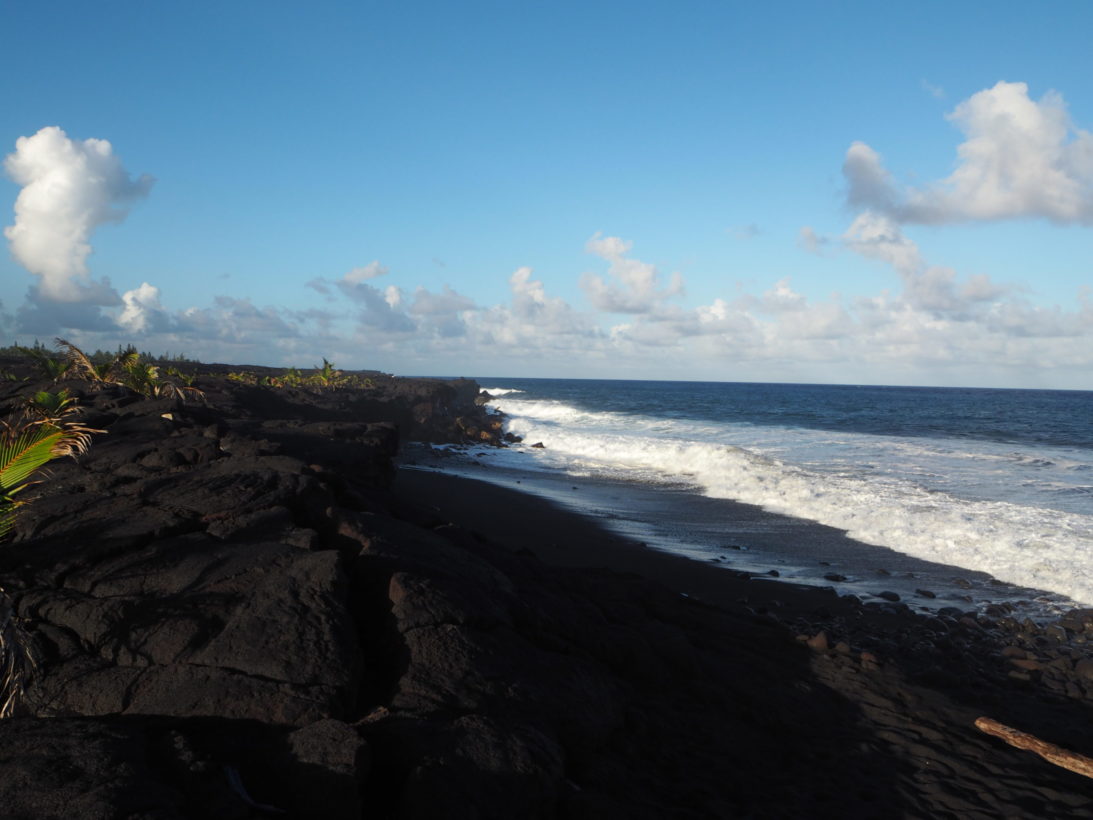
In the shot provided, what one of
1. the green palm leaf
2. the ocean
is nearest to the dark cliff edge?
the green palm leaf

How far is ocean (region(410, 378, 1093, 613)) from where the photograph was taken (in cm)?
1096

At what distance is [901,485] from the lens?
1850 centimetres

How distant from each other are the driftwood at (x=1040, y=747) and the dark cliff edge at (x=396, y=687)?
0.40ft

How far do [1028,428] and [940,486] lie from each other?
96.6 feet

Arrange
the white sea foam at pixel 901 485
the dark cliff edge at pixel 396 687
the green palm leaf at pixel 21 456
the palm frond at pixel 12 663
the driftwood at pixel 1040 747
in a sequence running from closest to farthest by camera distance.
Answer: the dark cliff edge at pixel 396 687 < the palm frond at pixel 12 663 < the green palm leaf at pixel 21 456 < the driftwood at pixel 1040 747 < the white sea foam at pixel 901 485

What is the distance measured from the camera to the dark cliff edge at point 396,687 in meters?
3.28

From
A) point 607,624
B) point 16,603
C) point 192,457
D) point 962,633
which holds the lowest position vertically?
point 962,633

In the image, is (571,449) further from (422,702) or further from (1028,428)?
(1028,428)

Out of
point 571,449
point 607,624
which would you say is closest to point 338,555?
point 607,624

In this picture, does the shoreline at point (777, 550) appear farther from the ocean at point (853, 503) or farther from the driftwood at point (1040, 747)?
the driftwood at point (1040, 747)

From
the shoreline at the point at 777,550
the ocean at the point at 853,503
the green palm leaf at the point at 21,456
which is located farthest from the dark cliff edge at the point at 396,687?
the ocean at the point at 853,503

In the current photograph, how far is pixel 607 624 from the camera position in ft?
20.4

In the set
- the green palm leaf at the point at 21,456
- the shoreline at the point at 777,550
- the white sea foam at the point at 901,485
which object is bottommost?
the shoreline at the point at 777,550

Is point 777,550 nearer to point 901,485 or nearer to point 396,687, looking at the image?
point 901,485
